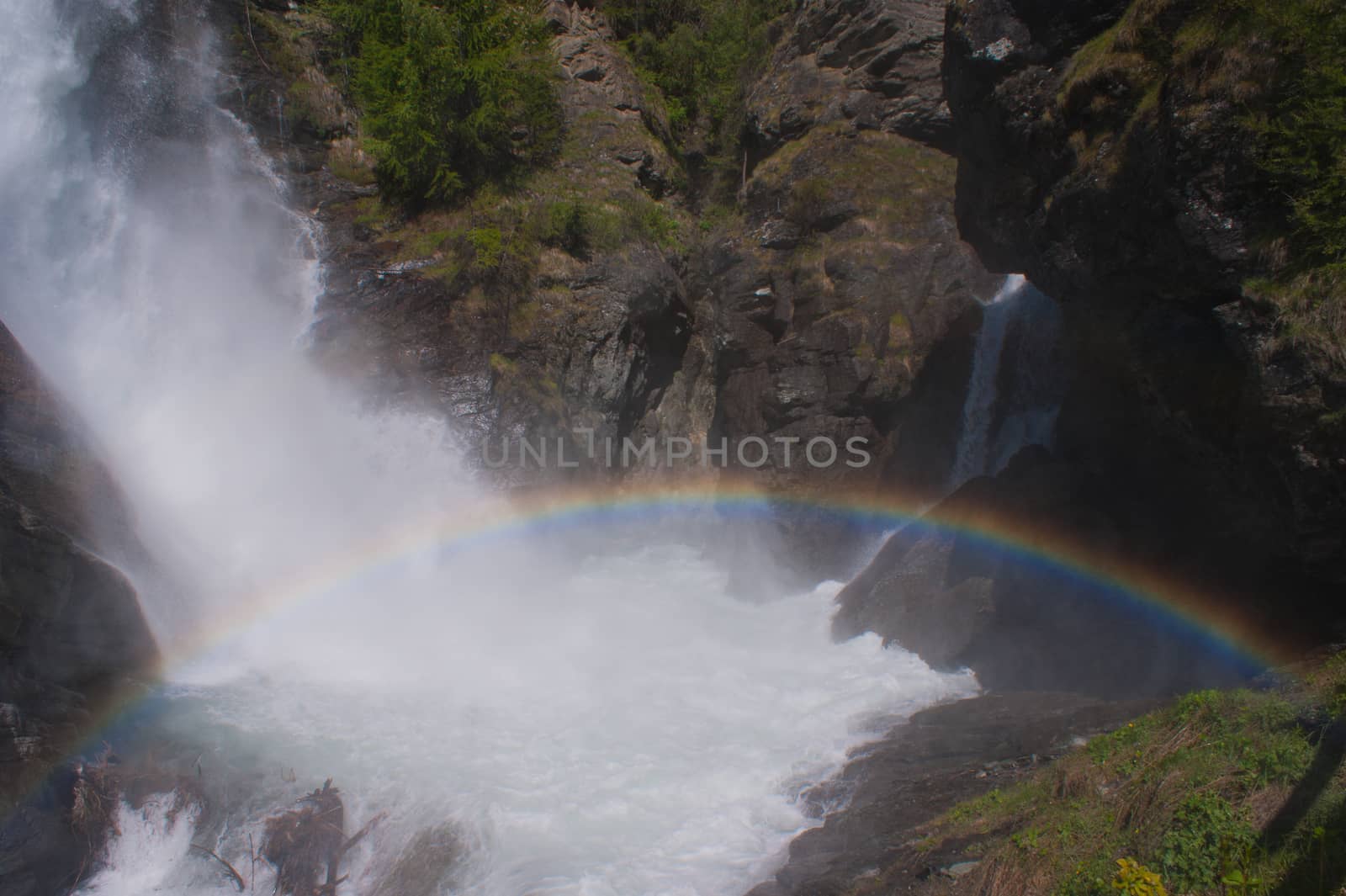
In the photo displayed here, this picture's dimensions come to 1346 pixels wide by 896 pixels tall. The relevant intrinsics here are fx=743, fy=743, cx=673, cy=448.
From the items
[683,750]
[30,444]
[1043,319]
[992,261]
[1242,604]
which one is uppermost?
[992,261]

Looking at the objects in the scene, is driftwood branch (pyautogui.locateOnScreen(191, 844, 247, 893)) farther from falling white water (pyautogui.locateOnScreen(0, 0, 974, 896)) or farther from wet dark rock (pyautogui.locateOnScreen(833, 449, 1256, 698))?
wet dark rock (pyautogui.locateOnScreen(833, 449, 1256, 698))

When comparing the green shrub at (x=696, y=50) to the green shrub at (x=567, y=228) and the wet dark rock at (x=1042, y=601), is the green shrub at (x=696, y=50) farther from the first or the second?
the wet dark rock at (x=1042, y=601)

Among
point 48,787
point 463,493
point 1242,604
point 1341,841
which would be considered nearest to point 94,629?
point 48,787

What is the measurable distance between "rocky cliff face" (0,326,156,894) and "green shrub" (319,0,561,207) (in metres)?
10.4

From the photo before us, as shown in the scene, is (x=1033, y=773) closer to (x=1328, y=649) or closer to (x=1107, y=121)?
(x=1328, y=649)

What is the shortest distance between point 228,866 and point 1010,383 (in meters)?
15.5

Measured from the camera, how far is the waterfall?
15201 mm

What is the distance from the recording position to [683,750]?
34.9 ft

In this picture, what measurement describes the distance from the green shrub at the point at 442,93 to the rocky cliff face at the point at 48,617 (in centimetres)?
1043

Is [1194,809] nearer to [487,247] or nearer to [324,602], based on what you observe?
[324,602]

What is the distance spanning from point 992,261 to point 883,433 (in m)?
4.20

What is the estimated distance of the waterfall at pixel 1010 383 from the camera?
15201 millimetres

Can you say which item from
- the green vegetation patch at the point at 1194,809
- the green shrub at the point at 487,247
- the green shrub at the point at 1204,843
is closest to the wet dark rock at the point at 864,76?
the green shrub at the point at 487,247

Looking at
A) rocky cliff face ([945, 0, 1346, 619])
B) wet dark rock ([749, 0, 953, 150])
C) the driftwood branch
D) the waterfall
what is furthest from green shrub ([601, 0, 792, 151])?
the driftwood branch
